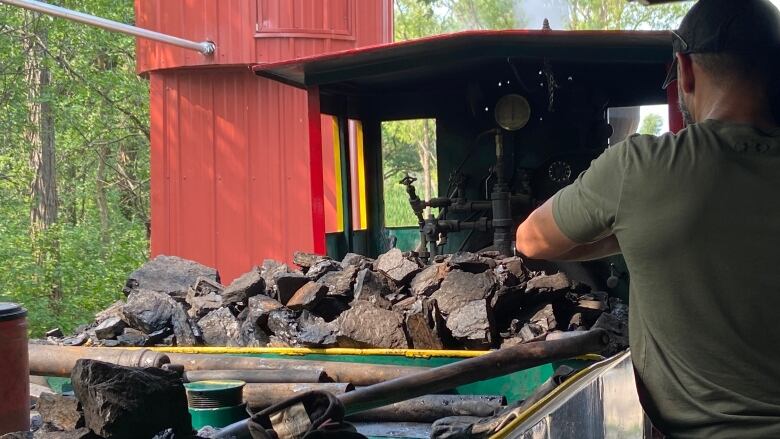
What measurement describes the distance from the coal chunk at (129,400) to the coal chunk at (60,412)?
10 centimetres

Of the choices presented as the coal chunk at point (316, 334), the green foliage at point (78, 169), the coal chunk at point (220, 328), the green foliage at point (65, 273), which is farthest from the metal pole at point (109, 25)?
the green foliage at point (78, 169)

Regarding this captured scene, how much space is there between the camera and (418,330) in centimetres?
525

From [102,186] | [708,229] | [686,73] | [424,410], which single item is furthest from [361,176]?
[102,186]

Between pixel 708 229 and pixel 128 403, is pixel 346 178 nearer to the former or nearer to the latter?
pixel 128 403

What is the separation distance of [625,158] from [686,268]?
22 cm

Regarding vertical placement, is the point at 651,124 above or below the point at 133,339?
above

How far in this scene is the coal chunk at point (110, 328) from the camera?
588 cm

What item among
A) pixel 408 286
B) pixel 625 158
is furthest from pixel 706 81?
pixel 408 286

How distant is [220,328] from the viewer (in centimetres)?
579

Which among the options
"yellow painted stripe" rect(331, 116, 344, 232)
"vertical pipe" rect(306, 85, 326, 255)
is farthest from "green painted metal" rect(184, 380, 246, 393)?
"yellow painted stripe" rect(331, 116, 344, 232)

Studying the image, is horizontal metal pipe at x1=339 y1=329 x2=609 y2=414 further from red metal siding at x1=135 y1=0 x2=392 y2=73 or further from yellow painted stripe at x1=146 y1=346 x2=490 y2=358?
red metal siding at x1=135 y1=0 x2=392 y2=73

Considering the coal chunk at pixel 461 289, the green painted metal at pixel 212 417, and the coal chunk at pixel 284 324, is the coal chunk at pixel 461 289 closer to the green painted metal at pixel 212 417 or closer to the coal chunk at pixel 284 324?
the coal chunk at pixel 284 324

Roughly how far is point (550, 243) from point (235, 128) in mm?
8747

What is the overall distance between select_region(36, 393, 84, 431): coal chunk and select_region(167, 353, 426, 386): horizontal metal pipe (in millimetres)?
1761
